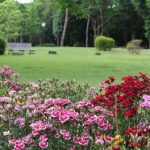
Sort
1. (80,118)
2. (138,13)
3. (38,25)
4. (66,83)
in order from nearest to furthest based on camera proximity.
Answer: (80,118) < (66,83) < (138,13) < (38,25)

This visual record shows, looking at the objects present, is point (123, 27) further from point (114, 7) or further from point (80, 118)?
point (80, 118)

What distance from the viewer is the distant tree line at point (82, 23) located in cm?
6731

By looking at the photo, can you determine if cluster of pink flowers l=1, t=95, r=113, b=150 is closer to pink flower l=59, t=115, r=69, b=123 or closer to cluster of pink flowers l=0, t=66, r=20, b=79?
pink flower l=59, t=115, r=69, b=123

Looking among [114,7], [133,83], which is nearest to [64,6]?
[133,83]

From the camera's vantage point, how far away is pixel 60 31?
2827 inches

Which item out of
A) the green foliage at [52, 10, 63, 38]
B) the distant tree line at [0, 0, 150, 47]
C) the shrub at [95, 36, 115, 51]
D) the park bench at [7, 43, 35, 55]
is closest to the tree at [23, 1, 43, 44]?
the distant tree line at [0, 0, 150, 47]

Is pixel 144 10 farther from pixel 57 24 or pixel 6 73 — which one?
pixel 6 73

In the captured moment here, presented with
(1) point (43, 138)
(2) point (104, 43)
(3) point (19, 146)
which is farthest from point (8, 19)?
(3) point (19, 146)

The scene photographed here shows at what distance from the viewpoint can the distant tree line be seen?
67312mm

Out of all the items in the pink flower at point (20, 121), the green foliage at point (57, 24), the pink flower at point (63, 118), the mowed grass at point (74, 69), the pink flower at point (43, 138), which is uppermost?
the green foliage at point (57, 24)

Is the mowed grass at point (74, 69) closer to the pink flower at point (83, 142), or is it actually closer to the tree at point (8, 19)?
the pink flower at point (83, 142)

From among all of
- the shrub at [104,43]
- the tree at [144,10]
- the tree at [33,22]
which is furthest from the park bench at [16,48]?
the tree at [33,22]

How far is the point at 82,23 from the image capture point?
72625mm

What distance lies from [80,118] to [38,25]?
71.5 metres
